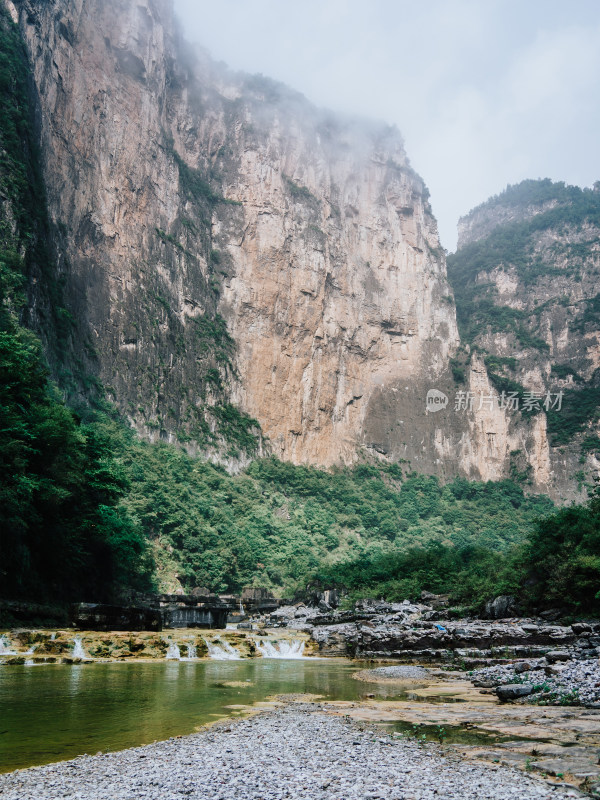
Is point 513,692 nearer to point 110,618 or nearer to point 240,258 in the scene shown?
point 110,618

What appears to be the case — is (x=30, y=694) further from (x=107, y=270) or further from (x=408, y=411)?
(x=408, y=411)

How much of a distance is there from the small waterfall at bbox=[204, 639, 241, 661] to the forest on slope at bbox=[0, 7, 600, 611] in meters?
6.04

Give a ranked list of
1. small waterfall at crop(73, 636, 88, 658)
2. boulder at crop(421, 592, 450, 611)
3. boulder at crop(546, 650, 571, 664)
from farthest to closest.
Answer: boulder at crop(421, 592, 450, 611)
small waterfall at crop(73, 636, 88, 658)
boulder at crop(546, 650, 571, 664)

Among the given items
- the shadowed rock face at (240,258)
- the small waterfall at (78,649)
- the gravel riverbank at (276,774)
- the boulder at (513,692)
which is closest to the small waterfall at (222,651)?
the small waterfall at (78,649)

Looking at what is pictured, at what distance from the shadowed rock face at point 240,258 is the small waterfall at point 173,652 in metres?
44.7

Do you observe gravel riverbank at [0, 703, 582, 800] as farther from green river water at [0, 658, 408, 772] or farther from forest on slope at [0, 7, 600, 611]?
forest on slope at [0, 7, 600, 611]

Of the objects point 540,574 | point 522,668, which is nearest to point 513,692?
point 522,668

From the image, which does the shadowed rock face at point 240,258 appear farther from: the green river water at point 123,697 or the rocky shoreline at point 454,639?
the green river water at point 123,697

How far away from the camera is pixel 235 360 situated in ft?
249

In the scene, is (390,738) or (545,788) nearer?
(545,788)

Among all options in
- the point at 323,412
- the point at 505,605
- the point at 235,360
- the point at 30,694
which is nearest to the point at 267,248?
the point at 235,360

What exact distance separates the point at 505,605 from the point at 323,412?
60.1 meters

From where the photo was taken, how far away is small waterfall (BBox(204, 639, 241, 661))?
56.9 ft

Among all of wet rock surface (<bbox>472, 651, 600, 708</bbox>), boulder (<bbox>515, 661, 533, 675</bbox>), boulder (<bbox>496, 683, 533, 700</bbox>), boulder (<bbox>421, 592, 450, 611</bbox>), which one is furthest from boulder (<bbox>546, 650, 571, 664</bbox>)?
boulder (<bbox>421, 592, 450, 611</bbox>)
